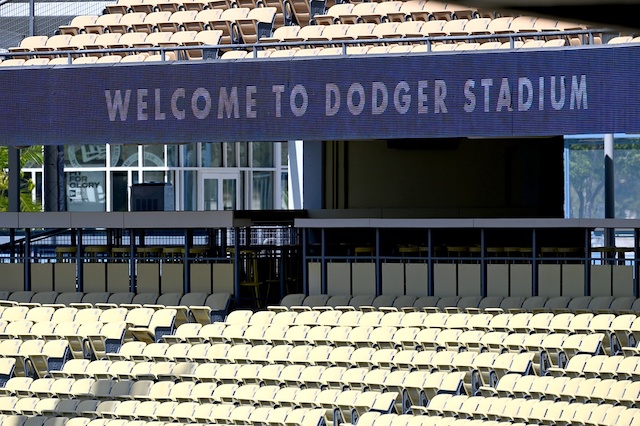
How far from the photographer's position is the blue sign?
15297mm

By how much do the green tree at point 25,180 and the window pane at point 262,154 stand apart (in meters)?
6.69

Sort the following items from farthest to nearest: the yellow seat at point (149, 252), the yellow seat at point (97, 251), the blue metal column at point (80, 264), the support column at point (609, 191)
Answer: the support column at point (609, 191)
the yellow seat at point (97, 251)
the yellow seat at point (149, 252)
the blue metal column at point (80, 264)

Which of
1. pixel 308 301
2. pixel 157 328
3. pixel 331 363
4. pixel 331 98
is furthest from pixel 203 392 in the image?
pixel 331 98

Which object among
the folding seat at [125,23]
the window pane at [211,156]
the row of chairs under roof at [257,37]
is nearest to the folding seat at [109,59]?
the row of chairs under roof at [257,37]

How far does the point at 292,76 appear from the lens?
16.5 meters

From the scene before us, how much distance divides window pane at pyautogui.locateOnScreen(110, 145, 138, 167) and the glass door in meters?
2.13

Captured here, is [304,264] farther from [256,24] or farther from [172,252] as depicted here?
[256,24]

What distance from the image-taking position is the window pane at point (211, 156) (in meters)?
33.0

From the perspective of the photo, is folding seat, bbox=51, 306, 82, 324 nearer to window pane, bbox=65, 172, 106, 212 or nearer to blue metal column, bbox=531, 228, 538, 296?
blue metal column, bbox=531, 228, 538, 296

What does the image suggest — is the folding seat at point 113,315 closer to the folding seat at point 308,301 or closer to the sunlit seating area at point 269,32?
the folding seat at point 308,301

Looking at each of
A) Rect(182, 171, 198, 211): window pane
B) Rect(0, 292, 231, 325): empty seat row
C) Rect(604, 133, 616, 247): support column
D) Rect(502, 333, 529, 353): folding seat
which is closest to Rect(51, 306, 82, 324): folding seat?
Rect(0, 292, 231, 325): empty seat row

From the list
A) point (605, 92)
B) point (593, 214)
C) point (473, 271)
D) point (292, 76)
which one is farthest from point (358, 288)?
point (593, 214)

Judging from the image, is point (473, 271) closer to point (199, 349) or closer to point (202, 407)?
point (199, 349)

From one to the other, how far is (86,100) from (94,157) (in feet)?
52.9
